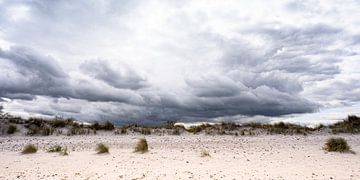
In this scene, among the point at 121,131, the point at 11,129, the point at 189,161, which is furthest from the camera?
the point at 11,129

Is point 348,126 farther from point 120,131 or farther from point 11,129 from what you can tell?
point 11,129

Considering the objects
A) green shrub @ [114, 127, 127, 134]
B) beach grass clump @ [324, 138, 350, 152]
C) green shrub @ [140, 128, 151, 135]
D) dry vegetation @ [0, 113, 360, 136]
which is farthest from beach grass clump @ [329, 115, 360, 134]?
green shrub @ [114, 127, 127, 134]

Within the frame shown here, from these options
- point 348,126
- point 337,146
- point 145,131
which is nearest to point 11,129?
point 145,131

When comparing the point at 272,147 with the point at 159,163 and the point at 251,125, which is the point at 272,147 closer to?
the point at 159,163

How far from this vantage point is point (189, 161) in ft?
41.1

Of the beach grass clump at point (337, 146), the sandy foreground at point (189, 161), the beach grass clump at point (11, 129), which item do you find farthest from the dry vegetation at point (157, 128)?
the beach grass clump at point (337, 146)

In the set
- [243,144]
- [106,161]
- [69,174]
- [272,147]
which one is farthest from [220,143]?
[69,174]

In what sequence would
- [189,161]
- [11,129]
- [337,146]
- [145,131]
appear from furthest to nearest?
[11,129] → [145,131] → [337,146] → [189,161]

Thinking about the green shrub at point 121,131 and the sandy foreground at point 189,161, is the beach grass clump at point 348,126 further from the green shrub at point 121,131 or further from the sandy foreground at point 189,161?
the green shrub at point 121,131

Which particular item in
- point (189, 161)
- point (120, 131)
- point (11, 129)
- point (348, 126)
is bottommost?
point (189, 161)

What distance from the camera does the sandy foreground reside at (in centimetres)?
1090

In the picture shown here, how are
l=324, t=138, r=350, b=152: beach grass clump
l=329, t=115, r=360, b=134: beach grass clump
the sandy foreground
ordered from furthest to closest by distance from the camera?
1. l=329, t=115, r=360, b=134: beach grass clump
2. l=324, t=138, r=350, b=152: beach grass clump
3. the sandy foreground

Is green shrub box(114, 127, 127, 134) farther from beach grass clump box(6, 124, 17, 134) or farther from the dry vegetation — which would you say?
beach grass clump box(6, 124, 17, 134)

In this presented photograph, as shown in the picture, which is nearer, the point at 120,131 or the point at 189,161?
the point at 189,161
